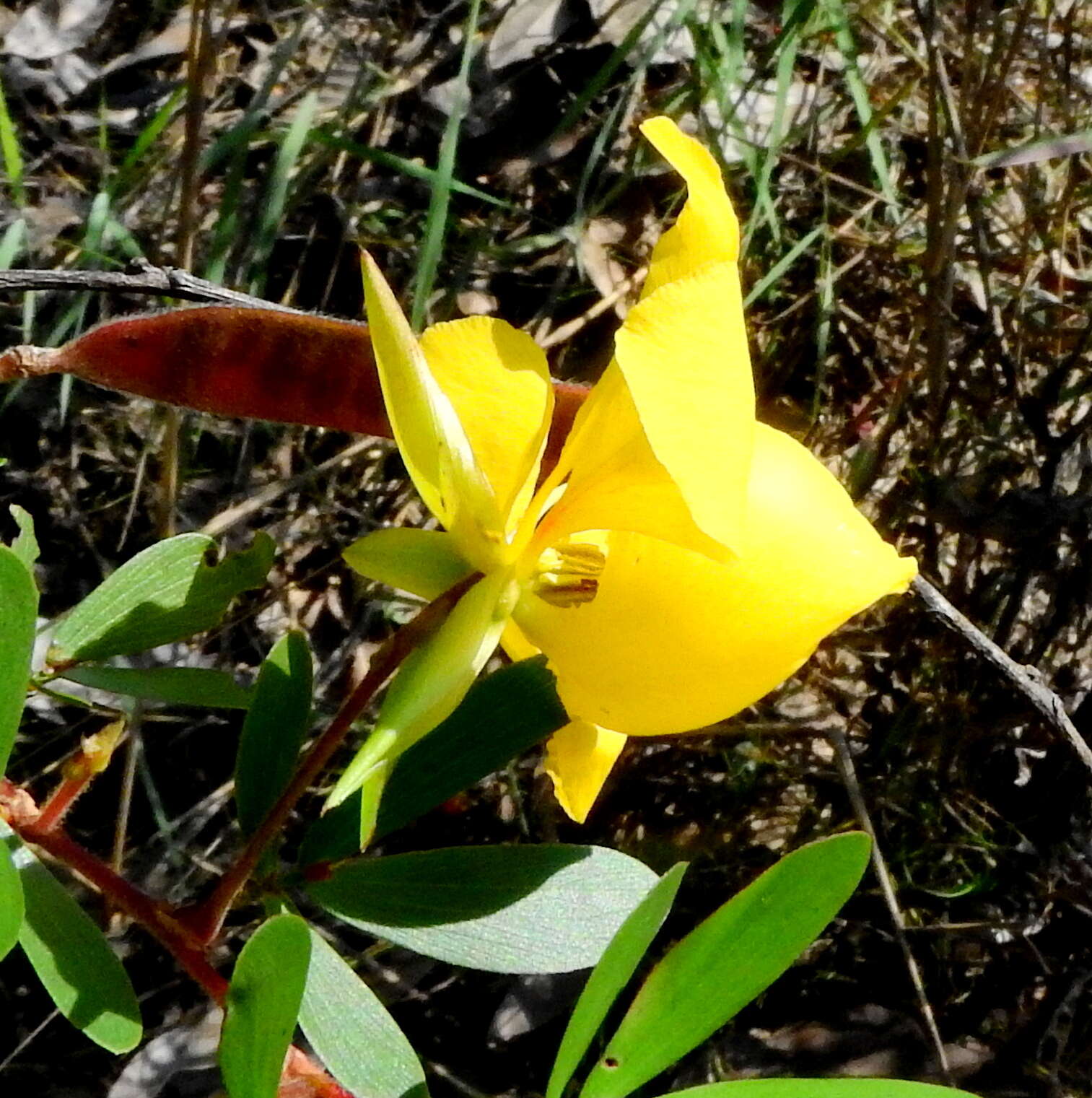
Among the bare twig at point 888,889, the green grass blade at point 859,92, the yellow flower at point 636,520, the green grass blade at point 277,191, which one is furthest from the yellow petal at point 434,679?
the green grass blade at point 859,92

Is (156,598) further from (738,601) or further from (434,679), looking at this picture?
(738,601)

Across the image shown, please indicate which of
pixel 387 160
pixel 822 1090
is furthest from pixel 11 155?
pixel 822 1090

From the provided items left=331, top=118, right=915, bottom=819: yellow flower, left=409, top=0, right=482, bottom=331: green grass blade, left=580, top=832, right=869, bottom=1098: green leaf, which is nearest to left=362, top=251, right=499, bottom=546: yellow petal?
left=331, top=118, right=915, bottom=819: yellow flower

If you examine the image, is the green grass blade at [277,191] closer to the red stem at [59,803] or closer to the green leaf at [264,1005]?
the red stem at [59,803]

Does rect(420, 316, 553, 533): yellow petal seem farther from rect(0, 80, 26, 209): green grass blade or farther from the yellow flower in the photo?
rect(0, 80, 26, 209): green grass blade

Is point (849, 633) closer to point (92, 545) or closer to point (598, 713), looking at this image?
point (598, 713)

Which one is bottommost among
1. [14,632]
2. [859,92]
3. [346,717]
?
[346,717]
